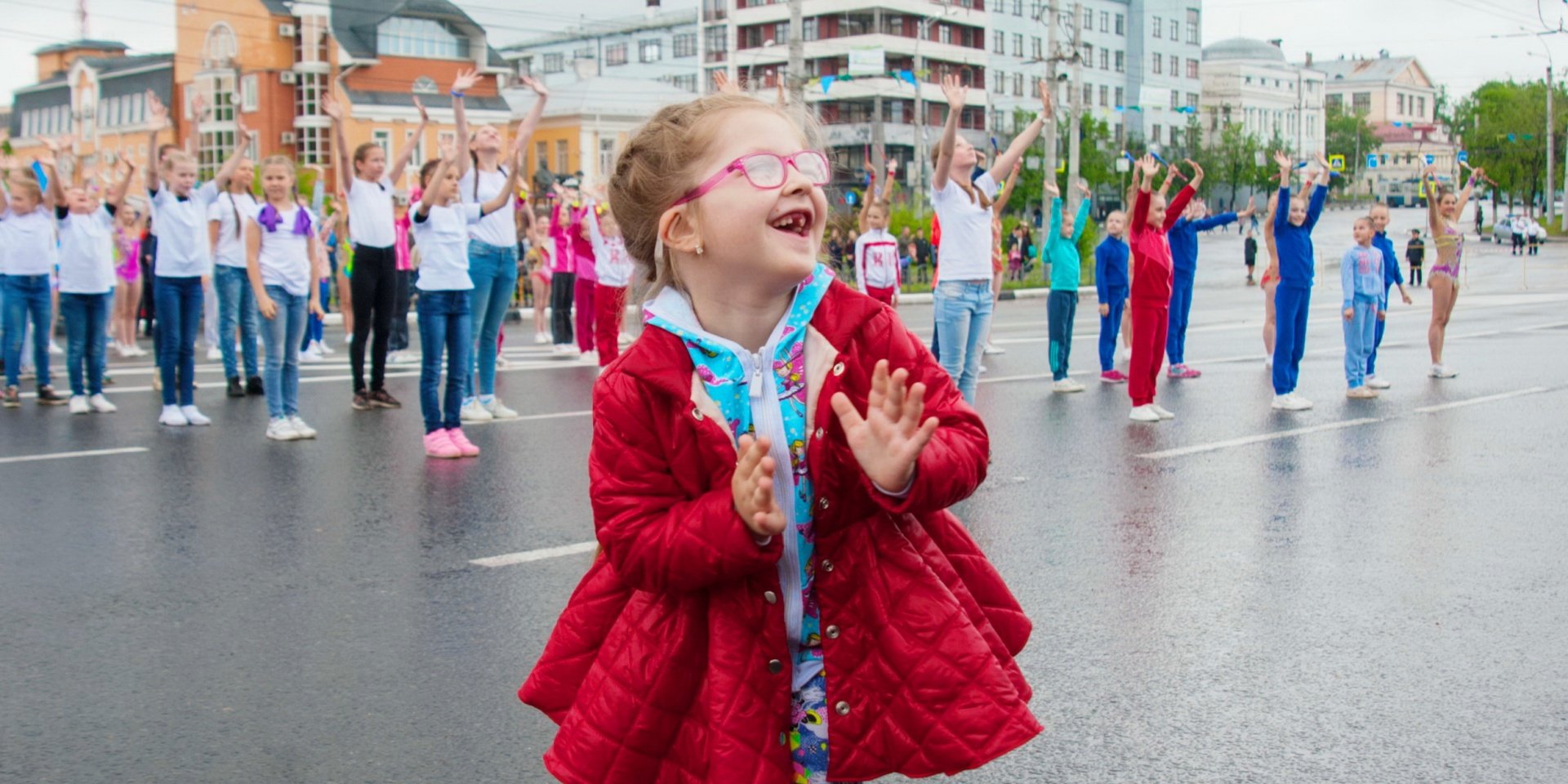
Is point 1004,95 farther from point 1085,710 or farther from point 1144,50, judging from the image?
point 1085,710

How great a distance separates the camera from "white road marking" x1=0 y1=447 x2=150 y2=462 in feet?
30.3

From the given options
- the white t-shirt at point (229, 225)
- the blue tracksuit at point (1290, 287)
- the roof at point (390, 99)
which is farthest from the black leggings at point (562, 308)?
the roof at point (390, 99)

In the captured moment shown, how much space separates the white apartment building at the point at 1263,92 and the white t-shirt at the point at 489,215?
404 feet

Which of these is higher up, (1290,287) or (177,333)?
(1290,287)

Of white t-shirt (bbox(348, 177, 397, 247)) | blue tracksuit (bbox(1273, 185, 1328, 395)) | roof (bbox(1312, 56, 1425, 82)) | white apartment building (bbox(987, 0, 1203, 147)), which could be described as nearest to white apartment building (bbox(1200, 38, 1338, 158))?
white apartment building (bbox(987, 0, 1203, 147))

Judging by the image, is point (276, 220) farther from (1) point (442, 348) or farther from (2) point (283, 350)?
(1) point (442, 348)

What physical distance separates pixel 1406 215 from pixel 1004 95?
1122 inches

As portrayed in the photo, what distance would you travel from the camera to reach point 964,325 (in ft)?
33.8

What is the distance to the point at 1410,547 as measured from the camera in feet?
21.3

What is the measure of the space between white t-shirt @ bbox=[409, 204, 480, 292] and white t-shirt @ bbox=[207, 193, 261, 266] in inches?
112

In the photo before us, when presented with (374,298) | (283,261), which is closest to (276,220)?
(283,261)

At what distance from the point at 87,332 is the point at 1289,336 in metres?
9.32

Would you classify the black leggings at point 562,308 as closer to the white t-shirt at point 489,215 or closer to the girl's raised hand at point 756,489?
the white t-shirt at point 489,215

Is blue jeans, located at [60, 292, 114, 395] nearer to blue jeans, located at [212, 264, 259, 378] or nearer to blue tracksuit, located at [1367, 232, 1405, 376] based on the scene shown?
blue jeans, located at [212, 264, 259, 378]
